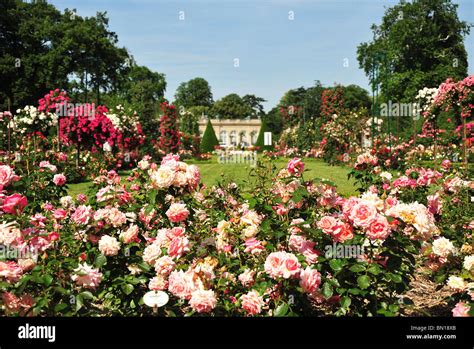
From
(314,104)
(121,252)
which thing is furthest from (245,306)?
(314,104)

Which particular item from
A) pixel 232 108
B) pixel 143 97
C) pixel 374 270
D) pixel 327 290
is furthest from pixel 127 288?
pixel 232 108

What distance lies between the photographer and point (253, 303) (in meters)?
2.37

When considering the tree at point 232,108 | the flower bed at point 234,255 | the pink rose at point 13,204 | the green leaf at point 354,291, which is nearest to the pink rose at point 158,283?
the flower bed at point 234,255

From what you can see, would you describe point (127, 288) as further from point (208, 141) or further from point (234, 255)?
point (208, 141)

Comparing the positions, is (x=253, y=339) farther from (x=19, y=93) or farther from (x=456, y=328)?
(x=19, y=93)

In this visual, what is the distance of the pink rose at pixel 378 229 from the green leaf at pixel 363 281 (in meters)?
0.21

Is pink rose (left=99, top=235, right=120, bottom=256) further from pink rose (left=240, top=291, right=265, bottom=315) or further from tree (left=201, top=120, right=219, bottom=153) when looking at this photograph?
tree (left=201, top=120, right=219, bottom=153)

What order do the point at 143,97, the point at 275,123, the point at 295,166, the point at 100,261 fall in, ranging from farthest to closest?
the point at 275,123, the point at 143,97, the point at 295,166, the point at 100,261

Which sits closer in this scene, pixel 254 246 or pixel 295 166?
pixel 254 246

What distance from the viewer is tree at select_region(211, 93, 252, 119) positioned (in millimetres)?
43969

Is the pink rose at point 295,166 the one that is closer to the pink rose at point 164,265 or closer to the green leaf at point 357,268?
the green leaf at point 357,268

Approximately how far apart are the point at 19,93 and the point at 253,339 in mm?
24069

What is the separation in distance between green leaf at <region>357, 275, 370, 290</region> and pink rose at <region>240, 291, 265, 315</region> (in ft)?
→ 1.51

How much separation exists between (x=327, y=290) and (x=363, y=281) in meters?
0.17
